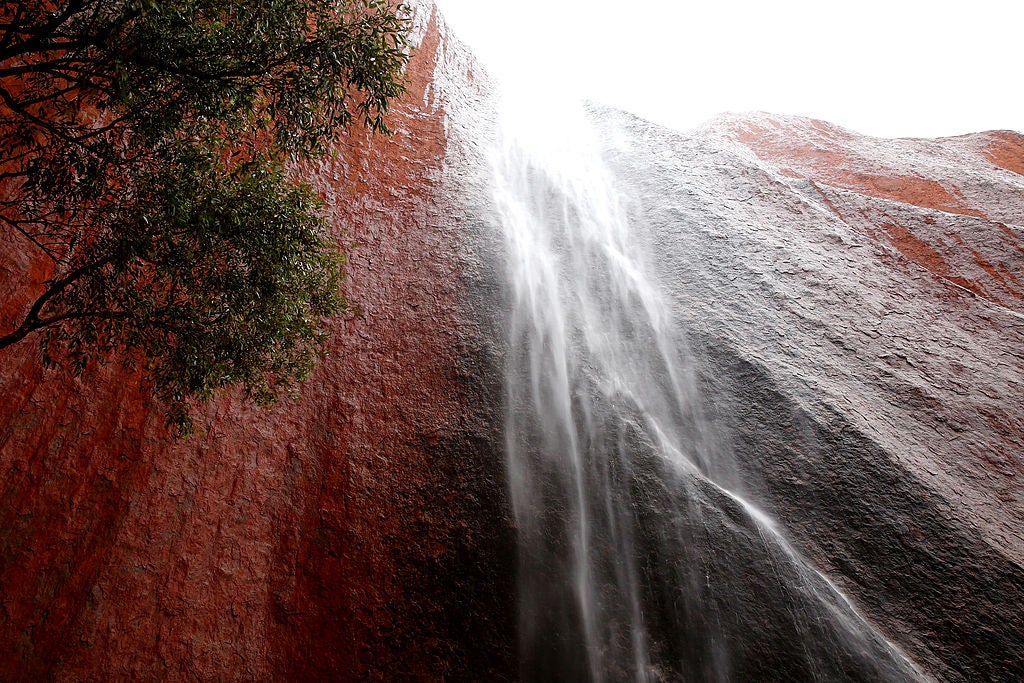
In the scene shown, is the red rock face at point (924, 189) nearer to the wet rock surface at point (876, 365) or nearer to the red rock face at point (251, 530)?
the wet rock surface at point (876, 365)

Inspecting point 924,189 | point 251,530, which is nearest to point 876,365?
point 924,189

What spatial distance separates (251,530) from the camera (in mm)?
7199

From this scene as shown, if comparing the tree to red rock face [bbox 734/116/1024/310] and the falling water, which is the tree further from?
red rock face [bbox 734/116/1024/310]

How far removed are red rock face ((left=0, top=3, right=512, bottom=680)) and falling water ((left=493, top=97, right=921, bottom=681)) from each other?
0.67 metres

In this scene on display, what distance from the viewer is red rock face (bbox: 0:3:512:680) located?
6211mm

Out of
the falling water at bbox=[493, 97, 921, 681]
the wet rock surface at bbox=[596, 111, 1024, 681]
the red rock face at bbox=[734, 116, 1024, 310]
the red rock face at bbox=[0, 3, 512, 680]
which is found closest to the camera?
the red rock face at bbox=[0, 3, 512, 680]

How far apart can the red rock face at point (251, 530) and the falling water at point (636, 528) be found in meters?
0.67

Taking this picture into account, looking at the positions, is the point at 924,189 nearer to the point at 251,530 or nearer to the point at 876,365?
the point at 876,365

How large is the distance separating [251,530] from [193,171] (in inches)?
176

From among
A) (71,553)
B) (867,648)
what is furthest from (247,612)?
(867,648)

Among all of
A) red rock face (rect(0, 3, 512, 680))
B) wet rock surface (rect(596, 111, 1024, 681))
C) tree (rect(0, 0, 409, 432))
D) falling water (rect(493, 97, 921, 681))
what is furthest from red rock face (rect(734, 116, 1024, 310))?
tree (rect(0, 0, 409, 432))

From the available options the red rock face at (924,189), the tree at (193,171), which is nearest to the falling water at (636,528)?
the tree at (193,171)

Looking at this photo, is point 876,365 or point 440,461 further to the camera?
point 876,365

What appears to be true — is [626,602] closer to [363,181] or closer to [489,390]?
[489,390]
